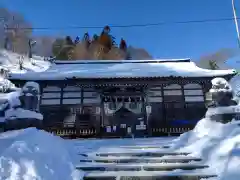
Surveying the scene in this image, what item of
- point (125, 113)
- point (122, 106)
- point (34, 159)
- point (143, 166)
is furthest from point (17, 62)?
point (143, 166)

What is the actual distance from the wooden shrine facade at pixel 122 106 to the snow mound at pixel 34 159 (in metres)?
8.08

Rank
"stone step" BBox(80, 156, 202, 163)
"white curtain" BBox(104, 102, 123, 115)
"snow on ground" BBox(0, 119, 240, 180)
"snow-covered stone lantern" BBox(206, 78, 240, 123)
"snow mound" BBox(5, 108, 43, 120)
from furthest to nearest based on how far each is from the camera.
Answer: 1. "white curtain" BBox(104, 102, 123, 115)
2. "snow-covered stone lantern" BBox(206, 78, 240, 123)
3. "snow mound" BBox(5, 108, 43, 120)
4. "stone step" BBox(80, 156, 202, 163)
5. "snow on ground" BBox(0, 119, 240, 180)

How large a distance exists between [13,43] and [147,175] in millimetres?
52377

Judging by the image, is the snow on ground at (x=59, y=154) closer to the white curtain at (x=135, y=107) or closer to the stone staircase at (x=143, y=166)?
the stone staircase at (x=143, y=166)

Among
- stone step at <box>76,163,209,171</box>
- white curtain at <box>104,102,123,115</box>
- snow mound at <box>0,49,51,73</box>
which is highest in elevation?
snow mound at <box>0,49,51,73</box>

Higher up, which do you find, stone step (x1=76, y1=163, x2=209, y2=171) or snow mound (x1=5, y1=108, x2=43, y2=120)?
snow mound (x1=5, y1=108, x2=43, y2=120)

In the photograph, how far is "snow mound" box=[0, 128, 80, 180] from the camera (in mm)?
4520

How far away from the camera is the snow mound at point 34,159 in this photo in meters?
4.52

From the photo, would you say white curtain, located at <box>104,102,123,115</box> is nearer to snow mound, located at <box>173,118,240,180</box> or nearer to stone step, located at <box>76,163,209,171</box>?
snow mound, located at <box>173,118,240,180</box>

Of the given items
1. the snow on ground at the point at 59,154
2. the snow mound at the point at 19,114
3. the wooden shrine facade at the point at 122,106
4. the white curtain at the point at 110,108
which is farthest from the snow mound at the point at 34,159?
the white curtain at the point at 110,108

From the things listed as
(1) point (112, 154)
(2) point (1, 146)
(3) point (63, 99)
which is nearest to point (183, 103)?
(3) point (63, 99)

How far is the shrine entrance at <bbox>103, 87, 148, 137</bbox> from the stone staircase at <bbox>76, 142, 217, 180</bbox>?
296 inches

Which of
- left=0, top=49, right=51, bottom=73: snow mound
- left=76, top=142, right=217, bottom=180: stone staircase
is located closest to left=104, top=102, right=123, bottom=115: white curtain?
left=76, top=142, right=217, bottom=180: stone staircase

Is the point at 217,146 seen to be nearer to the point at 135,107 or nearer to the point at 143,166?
the point at 143,166
